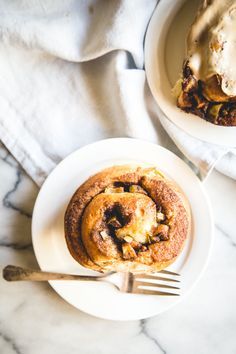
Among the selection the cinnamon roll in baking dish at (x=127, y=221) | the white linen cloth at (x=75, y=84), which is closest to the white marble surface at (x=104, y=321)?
the white linen cloth at (x=75, y=84)

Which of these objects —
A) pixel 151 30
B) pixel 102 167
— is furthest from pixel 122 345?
pixel 151 30

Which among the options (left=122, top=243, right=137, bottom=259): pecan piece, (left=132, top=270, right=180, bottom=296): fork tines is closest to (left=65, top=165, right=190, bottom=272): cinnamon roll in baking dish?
(left=122, top=243, right=137, bottom=259): pecan piece

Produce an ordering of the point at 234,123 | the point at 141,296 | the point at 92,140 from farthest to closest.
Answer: the point at 92,140 < the point at 141,296 < the point at 234,123

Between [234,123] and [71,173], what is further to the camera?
[71,173]

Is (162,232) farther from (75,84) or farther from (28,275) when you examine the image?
Answer: (75,84)

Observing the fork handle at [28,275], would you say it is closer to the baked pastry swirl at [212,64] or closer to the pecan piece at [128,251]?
the pecan piece at [128,251]

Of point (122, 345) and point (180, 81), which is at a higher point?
point (180, 81)

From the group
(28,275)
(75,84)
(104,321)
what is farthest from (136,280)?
(75,84)

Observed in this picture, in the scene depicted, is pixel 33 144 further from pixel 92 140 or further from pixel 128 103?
pixel 128 103
